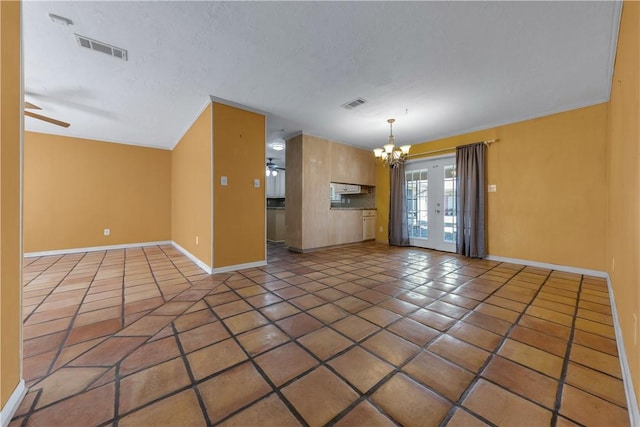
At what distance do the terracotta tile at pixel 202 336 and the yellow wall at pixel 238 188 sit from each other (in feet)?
5.30

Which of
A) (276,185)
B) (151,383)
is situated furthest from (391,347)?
(276,185)

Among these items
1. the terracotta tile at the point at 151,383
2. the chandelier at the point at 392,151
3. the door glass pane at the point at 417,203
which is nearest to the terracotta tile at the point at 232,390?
the terracotta tile at the point at 151,383

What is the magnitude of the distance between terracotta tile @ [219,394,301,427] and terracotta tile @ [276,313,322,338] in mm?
605

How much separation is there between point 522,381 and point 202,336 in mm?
2067

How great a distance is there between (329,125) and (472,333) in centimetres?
390

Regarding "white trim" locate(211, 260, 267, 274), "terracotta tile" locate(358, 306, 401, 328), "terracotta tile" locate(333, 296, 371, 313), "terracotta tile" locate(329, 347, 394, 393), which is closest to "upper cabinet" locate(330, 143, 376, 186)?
"white trim" locate(211, 260, 267, 274)

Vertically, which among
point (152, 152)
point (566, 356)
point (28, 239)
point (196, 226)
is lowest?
point (566, 356)

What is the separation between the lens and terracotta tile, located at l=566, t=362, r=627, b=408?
1.19 meters

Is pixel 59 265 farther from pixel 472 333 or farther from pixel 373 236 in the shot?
pixel 373 236

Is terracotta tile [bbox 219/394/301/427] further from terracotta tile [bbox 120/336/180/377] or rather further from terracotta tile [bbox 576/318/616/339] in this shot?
terracotta tile [bbox 576/318/616/339]

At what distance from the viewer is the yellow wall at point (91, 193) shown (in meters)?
4.57

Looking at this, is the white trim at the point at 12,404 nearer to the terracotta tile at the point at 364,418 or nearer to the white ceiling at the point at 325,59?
the terracotta tile at the point at 364,418

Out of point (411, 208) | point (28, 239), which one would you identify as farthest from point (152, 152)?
point (411, 208)

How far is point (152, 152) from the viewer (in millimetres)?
5797
